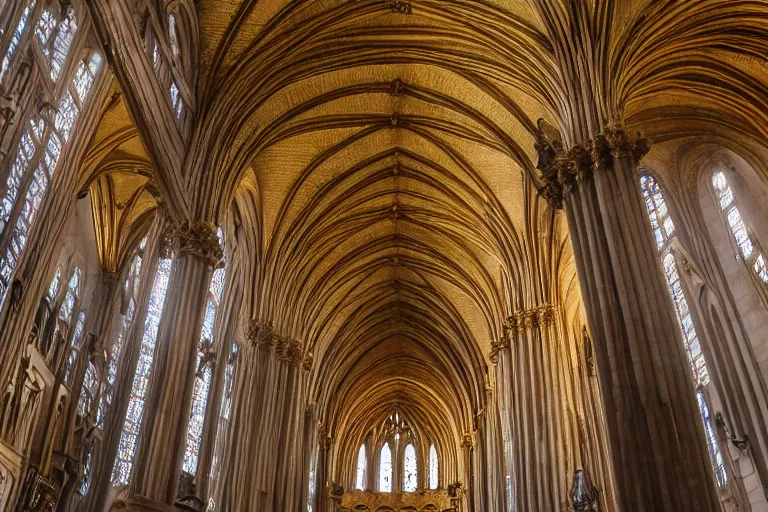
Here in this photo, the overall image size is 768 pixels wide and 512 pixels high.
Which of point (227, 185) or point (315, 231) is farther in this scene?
point (315, 231)

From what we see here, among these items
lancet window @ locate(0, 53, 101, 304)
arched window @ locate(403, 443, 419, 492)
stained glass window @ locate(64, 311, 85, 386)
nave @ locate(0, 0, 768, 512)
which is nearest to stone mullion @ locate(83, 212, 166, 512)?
nave @ locate(0, 0, 768, 512)

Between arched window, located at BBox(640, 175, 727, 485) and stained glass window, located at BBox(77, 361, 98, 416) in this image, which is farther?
stained glass window, located at BBox(77, 361, 98, 416)

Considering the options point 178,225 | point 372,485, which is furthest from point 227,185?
point 372,485

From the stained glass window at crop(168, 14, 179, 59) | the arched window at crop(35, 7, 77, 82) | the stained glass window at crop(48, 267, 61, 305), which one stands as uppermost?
the stained glass window at crop(168, 14, 179, 59)

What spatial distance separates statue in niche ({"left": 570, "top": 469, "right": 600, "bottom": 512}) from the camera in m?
14.8

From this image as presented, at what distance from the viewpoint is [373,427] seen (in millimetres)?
42938

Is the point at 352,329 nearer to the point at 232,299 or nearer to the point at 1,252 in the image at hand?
the point at 232,299

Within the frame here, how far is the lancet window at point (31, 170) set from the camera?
935cm

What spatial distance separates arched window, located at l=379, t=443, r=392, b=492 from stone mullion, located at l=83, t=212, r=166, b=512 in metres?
27.6

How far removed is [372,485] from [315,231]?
23.4 meters

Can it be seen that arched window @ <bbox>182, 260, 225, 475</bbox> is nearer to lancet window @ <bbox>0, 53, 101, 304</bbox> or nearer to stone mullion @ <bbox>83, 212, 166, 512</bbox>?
stone mullion @ <bbox>83, 212, 166, 512</bbox>

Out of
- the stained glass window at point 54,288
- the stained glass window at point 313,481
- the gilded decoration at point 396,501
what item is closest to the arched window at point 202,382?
the stained glass window at point 54,288

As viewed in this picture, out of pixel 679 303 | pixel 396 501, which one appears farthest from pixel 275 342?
pixel 396 501

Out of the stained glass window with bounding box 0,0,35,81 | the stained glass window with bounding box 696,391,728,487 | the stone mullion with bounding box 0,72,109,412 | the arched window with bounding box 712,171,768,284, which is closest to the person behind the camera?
the stained glass window with bounding box 0,0,35,81
